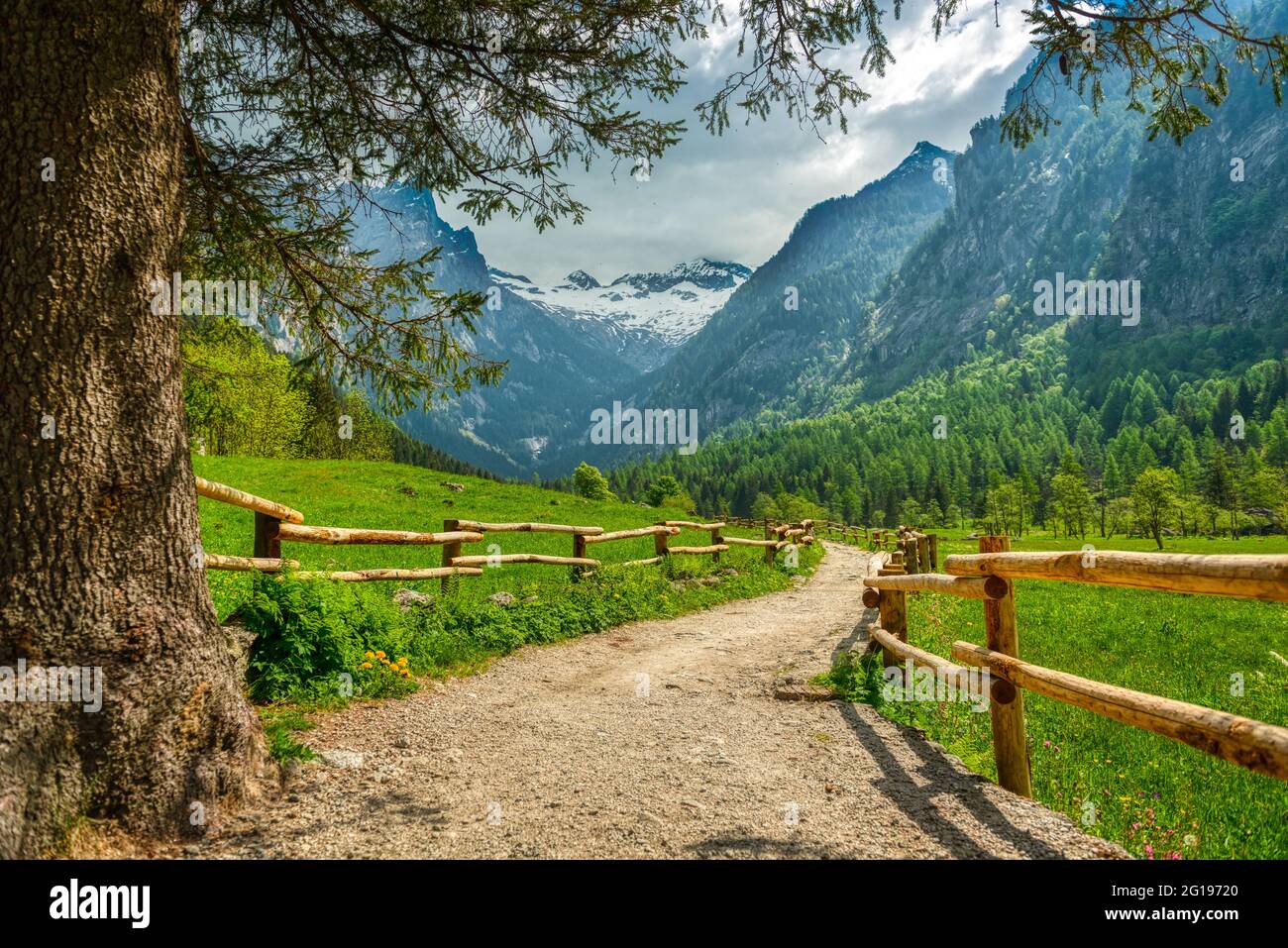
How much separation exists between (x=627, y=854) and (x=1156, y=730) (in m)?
2.61

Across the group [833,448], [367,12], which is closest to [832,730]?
[367,12]

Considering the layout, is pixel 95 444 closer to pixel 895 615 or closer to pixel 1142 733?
pixel 895 615

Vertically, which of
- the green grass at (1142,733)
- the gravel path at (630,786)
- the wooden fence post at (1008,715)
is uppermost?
the wooden fence post at (1008,715)

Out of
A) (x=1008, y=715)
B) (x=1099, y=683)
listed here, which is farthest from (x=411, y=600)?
(x=1099, y=683)

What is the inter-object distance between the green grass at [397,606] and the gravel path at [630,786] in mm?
415

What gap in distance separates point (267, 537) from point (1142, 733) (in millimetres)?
8379

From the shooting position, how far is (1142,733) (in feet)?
19.3

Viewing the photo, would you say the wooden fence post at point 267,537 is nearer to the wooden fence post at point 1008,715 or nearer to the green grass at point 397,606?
the green grass at point 397,606

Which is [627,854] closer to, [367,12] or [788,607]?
[367,12]

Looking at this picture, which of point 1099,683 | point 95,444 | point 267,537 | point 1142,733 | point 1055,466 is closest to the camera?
point 95,444

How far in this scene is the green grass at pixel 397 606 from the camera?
5617 mm

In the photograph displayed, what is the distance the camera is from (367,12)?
5215mm

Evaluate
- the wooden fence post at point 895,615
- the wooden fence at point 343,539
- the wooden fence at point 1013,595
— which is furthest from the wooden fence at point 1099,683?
the wooden fence at point 343,539
